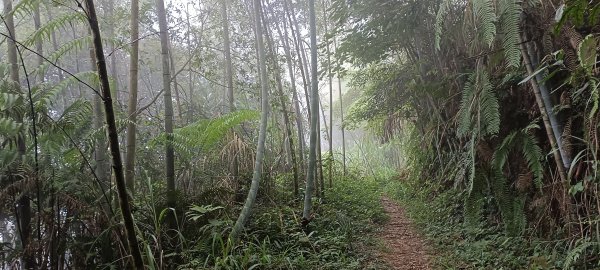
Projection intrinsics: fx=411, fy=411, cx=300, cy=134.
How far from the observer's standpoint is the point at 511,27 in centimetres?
304

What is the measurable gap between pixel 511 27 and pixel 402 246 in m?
2.83

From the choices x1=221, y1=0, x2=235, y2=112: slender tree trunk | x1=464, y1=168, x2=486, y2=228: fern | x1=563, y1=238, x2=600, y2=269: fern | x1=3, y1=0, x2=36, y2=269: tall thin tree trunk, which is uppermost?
x1=221, y1=0, x2=235, y2=112: slender tree trunk

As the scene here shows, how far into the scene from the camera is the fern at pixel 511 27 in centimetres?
295

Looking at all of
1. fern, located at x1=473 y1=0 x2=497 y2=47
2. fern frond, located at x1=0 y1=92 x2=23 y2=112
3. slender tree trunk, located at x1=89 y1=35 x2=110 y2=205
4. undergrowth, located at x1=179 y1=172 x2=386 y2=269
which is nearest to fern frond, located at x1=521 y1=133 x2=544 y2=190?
fern, located at x1=473 y1=0 x2=497 y2=47

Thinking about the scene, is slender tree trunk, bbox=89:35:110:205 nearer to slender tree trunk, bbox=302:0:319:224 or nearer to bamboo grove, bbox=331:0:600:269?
slender tree trunk, bbox=302:0:319:224

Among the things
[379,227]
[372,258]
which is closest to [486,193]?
[372,258]

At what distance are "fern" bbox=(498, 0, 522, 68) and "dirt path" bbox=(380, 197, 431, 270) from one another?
2178mm

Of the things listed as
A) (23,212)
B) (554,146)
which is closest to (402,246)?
(554,146)

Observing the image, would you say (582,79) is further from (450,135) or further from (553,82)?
(450,135)

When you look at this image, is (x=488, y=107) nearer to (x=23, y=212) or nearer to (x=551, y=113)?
(x=551, y=113)

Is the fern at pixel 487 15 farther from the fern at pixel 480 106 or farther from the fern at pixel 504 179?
the fern at pixel 504 179

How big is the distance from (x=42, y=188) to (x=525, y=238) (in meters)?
4.27

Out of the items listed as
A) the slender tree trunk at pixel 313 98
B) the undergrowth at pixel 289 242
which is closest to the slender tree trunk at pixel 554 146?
the undergrowth at pixel 289 242

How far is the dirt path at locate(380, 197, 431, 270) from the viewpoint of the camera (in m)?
4.26
